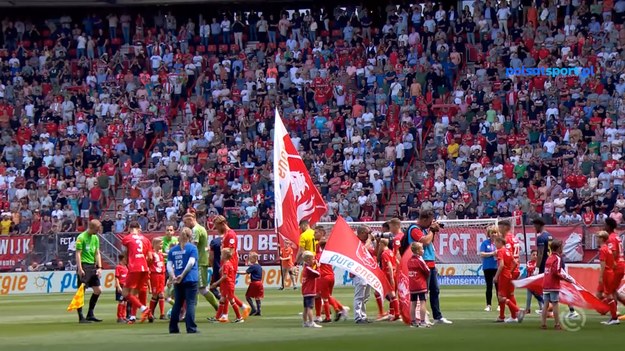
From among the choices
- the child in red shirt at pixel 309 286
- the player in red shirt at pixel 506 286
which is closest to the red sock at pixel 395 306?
the player in red shirt at pixel 506 286

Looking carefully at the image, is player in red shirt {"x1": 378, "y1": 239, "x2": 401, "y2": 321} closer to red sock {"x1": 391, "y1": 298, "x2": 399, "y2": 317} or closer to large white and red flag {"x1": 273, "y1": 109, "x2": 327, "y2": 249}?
red sock {"x1": 391, "y1": 298, "x2": 399, "y2": 317}

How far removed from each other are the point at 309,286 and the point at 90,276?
17.7ft

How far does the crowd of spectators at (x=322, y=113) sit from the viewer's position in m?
40.6

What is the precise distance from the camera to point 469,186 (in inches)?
1580

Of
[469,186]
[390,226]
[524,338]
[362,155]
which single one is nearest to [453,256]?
[469,186]

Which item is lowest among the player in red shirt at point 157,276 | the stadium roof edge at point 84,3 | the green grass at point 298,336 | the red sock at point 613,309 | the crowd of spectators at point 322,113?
the green grass at point 298,336

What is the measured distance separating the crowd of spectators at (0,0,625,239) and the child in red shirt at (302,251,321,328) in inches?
703

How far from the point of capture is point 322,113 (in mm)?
46000

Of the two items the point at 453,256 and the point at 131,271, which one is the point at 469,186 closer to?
the point at 453,256

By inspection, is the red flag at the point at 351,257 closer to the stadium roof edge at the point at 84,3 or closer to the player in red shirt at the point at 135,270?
the player in red shirt at the point at 135,270

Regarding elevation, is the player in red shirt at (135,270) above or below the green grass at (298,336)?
above

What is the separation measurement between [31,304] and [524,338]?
1814cm

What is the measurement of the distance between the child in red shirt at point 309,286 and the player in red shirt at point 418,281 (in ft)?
5.51

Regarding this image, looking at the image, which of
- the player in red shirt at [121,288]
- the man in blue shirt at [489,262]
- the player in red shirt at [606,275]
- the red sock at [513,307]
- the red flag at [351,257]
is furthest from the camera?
the man in blue shirt at [489,262]
